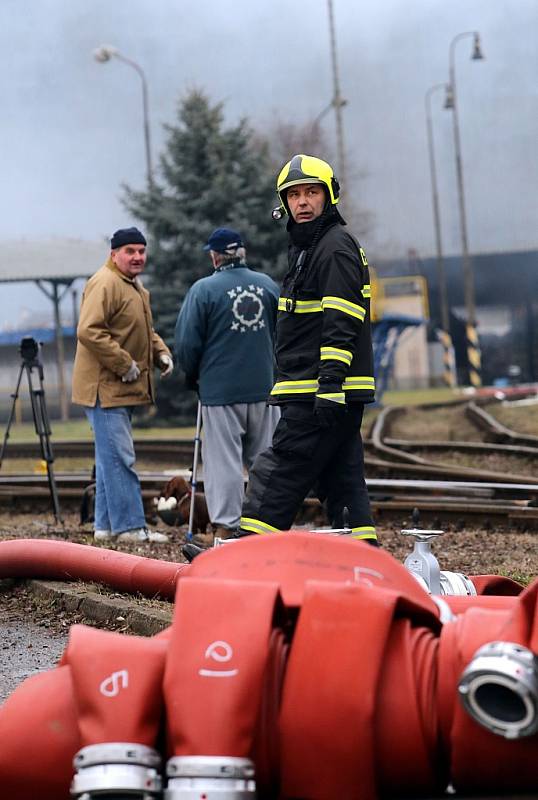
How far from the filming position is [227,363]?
289 inches

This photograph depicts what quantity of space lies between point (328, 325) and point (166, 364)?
2.87 m

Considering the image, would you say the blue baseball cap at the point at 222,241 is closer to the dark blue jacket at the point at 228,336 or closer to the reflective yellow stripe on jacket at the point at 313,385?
the dark blue jacket at the point at 228,336

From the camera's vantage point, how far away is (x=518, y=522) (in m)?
8.34

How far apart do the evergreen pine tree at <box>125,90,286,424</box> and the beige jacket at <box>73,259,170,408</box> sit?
619 inches

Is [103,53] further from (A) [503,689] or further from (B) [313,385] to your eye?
(A) [503,689]

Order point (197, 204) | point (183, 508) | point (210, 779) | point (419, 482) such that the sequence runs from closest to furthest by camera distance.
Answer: point (210, 779) < point (183, 508) < point (419, 482) < point (197, 204)

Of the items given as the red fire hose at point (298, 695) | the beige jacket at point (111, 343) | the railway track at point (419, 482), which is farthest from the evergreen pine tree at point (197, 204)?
the red fire hose at point (298, 695)

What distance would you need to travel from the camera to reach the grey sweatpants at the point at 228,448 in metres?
7.32

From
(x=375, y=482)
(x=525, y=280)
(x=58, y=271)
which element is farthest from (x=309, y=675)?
(x=525, y=280)

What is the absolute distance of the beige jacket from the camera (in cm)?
766

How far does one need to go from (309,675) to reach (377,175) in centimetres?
6022

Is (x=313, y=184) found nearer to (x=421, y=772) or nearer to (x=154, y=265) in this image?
(x=421, y=772)

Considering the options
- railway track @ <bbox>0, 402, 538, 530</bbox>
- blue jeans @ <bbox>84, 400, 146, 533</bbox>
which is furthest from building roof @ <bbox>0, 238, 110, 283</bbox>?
blue jeans @ <bbox>84, 400, 146, 533</bbox>

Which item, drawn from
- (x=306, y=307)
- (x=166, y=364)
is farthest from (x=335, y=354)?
(x=166, y=364)
